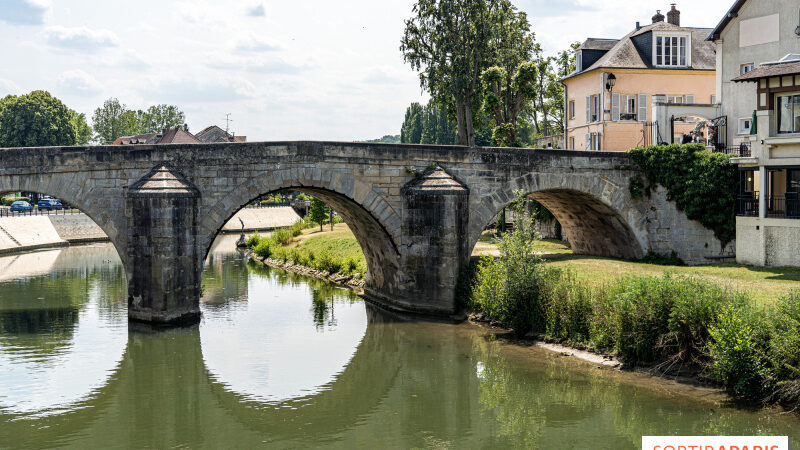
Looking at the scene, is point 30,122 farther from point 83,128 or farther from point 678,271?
point 678,271

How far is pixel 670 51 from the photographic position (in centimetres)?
3572

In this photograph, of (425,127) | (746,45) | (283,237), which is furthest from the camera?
(425,127)

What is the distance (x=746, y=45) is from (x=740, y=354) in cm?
1745

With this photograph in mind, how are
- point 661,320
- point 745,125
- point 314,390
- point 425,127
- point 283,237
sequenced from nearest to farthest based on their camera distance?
1. point 661,320
2. point 314,390
3. point 745,125
4. point 283,237
5. point 425,127

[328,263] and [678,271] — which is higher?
[678,271]

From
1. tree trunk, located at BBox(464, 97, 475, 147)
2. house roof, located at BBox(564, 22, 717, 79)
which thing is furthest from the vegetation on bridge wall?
tree trunk, located at BBox(464, 97, 475, 147)

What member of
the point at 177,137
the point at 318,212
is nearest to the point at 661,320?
the point at 318,212

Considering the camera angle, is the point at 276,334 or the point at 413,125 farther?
the point at 413,125

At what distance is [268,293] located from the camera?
1281 inches

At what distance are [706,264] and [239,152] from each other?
17185 mm

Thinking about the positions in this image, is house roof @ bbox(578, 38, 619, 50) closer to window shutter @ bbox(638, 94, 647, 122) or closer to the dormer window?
the dormer window

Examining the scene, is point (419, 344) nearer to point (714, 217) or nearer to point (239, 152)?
point (239, 152)

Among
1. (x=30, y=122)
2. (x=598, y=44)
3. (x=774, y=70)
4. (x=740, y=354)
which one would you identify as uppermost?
(x=30, y=122)

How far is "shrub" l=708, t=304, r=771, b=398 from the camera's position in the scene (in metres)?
16.0
